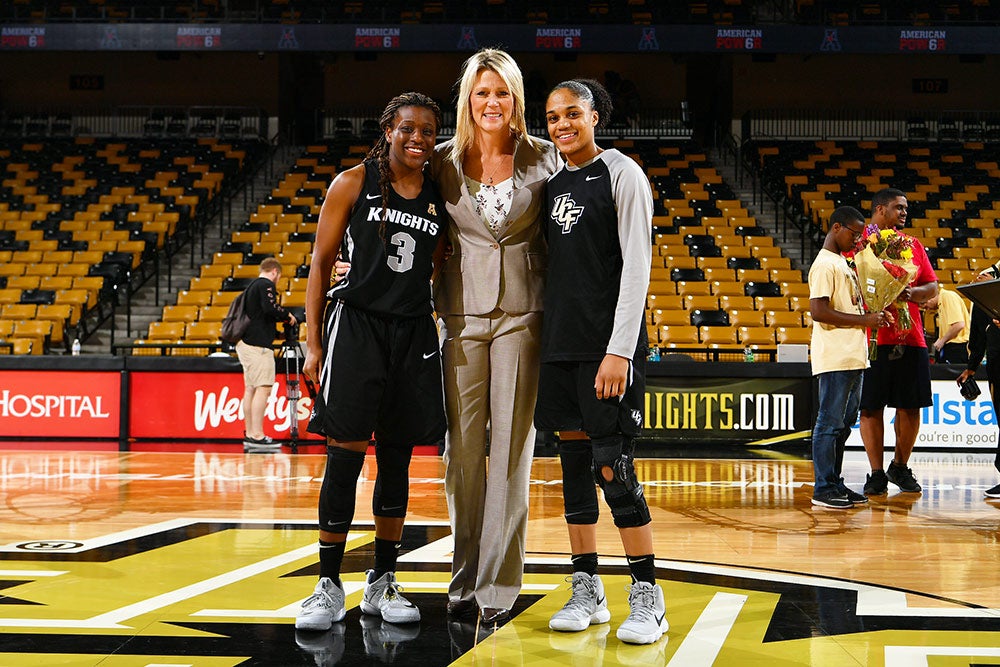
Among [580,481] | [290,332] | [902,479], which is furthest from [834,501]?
[290,332]

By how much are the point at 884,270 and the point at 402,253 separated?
12.0ft

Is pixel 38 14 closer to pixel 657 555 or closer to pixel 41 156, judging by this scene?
pixel 41 156

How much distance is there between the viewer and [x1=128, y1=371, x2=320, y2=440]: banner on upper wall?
9766mm

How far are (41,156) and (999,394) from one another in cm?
1762

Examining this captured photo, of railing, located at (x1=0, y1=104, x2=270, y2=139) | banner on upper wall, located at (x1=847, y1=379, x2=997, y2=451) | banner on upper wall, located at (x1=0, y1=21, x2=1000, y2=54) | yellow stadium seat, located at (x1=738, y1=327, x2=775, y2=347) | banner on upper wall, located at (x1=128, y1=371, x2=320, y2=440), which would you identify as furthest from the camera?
railing, located at (x1=0, y1=104, x2=270, y2=139)

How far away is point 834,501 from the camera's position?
5.85 m

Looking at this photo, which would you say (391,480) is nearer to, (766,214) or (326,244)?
(326,244)

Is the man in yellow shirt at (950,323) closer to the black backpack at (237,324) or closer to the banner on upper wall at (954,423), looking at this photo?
the banner on upper wall at (954,423)

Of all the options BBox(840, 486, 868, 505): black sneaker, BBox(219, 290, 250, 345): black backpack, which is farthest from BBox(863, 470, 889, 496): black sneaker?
BBox(219, 290, 250, 345): black backpack

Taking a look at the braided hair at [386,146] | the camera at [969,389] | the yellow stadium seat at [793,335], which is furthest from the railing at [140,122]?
the braided hair at [386,146]

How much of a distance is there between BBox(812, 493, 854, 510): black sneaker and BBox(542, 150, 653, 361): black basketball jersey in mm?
3126

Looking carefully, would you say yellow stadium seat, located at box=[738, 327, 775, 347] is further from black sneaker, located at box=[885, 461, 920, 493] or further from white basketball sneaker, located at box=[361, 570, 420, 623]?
white basketball sneaker, located at box=[361, 570, 420, 623]

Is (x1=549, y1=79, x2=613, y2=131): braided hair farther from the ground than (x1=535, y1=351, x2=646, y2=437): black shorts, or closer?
farther from the ground

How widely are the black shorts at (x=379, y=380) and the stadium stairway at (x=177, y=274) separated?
27.9 feet
